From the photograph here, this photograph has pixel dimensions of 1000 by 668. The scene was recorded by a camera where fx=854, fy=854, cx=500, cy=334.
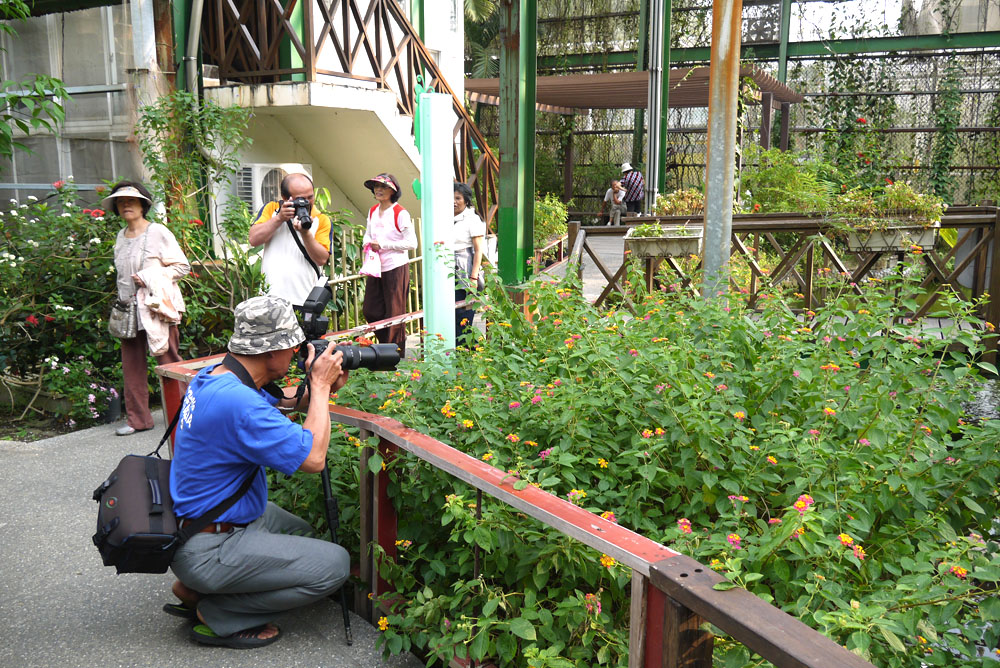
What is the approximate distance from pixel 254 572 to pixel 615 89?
1446cm

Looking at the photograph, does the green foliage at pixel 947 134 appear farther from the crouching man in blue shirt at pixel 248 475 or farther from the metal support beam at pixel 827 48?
the crouching man in blue shirt at pixel 248 475

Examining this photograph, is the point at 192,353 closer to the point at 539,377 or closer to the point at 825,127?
the point at 539,377

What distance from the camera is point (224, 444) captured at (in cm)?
293

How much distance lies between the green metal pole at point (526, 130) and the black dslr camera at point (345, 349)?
10.6 ft

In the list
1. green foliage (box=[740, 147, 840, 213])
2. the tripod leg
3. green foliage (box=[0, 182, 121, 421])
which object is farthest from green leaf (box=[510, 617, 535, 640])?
green foliage (box=[740, 147, 840, 213])

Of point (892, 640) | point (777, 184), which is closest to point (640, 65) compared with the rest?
point (777, 184)

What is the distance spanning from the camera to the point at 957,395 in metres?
3.23

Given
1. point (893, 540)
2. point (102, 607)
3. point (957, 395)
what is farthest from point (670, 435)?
point (102, 607)

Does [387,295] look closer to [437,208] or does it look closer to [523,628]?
[437,208]

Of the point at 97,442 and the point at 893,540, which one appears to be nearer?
the point at 893,540

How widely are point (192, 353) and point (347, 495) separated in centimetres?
336

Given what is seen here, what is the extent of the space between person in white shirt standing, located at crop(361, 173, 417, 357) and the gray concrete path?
8.51 feet

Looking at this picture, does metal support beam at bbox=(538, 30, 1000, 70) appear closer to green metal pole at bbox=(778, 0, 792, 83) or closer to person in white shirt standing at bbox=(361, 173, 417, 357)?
green metal pole at bbox=(778, 0, 792, 83)

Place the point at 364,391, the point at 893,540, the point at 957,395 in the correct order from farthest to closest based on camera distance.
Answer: the point at 364,391 → the point at 957,395 → the point at 893,540
